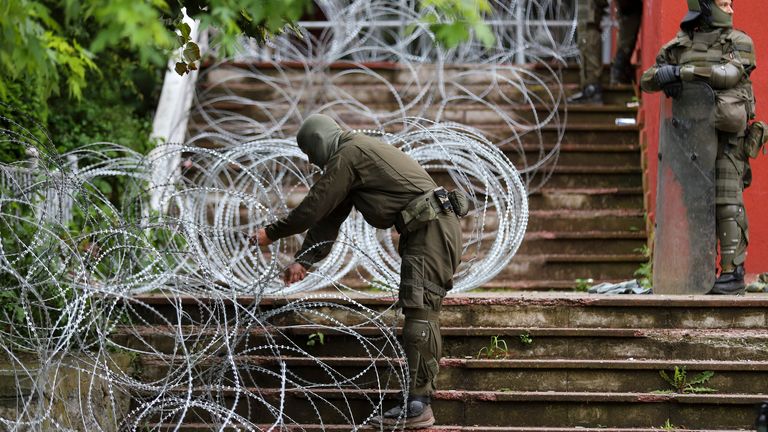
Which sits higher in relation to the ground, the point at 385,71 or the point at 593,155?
the point at 385,71

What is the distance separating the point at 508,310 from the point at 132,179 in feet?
9.12

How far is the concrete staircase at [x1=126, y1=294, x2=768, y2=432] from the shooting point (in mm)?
6973

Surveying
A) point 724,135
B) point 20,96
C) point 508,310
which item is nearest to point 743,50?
point 724,135

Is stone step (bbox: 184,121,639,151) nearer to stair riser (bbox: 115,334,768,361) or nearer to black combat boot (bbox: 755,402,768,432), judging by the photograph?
stair riser (bbox: 115,334,768,361)

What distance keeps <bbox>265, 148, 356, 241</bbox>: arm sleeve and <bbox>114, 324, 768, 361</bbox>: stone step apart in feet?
2.54

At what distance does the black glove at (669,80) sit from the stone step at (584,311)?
1.43m

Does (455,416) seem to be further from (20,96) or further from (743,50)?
(20,96)

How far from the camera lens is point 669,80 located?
8.20 metres

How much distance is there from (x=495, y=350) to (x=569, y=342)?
45 centimetres

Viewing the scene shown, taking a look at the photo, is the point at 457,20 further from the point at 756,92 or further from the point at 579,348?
the point at 756,92

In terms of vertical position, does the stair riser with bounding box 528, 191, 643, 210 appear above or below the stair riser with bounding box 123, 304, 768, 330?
above

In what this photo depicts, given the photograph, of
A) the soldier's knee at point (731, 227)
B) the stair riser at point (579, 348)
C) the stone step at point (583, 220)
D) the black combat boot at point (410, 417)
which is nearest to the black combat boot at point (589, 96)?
the stone step at point (583, 220)

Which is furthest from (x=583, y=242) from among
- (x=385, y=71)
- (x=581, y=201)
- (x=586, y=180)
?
(x=385, y=71)

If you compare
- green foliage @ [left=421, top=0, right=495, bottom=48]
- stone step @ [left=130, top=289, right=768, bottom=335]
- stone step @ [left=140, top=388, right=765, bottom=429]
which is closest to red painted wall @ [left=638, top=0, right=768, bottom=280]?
stone step @ [left=130, top=289, right=768, bottom=335]
